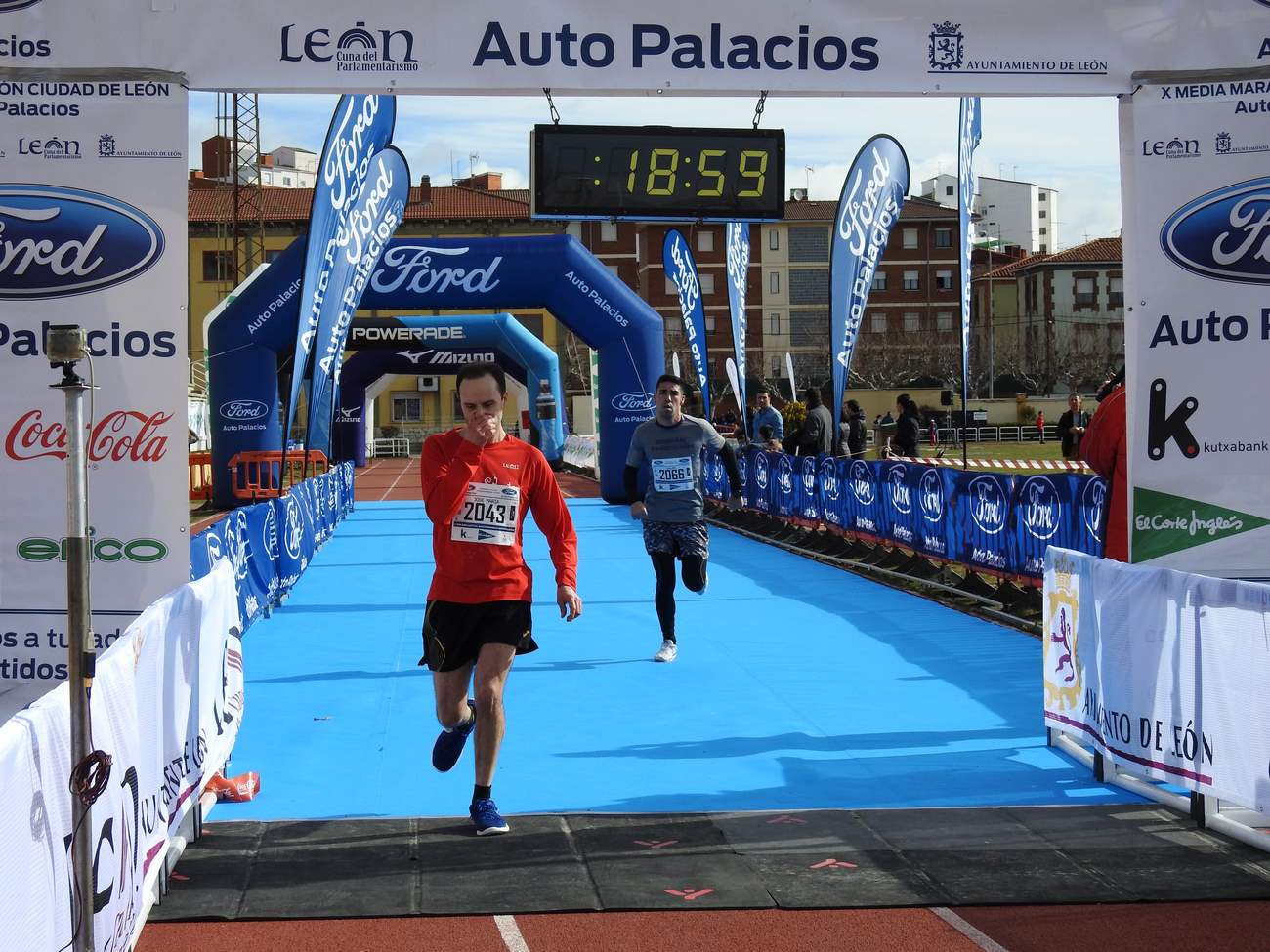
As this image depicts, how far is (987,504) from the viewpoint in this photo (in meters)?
12.3

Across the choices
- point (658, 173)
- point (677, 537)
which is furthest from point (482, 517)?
point (677, 537)

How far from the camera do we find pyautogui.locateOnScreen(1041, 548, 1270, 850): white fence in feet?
17.2

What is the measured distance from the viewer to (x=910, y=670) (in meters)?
9.33

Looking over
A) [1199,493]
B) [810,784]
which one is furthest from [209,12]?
[1199,493]

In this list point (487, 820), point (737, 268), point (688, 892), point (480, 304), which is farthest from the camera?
point (480, 304)

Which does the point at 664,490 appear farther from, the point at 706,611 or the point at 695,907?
the point at 695,907

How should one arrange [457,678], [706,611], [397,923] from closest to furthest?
[397,923] → [457,678] → [706,611]

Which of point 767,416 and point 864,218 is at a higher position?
point 864,218

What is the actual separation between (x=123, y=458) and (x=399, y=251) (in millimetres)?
18471

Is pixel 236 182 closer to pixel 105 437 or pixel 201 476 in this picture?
pixel 201 476

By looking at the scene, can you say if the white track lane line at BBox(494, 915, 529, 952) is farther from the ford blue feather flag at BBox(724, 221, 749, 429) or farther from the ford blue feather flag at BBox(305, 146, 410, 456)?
the ford blue feather flag at BBox(724, 221, 749, 429)

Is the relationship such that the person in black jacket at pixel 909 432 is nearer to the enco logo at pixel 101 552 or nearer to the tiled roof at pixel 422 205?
the enco logo at pixel 101 552

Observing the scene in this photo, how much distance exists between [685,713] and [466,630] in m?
2.64

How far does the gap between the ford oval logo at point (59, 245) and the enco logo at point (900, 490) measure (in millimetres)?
9780
